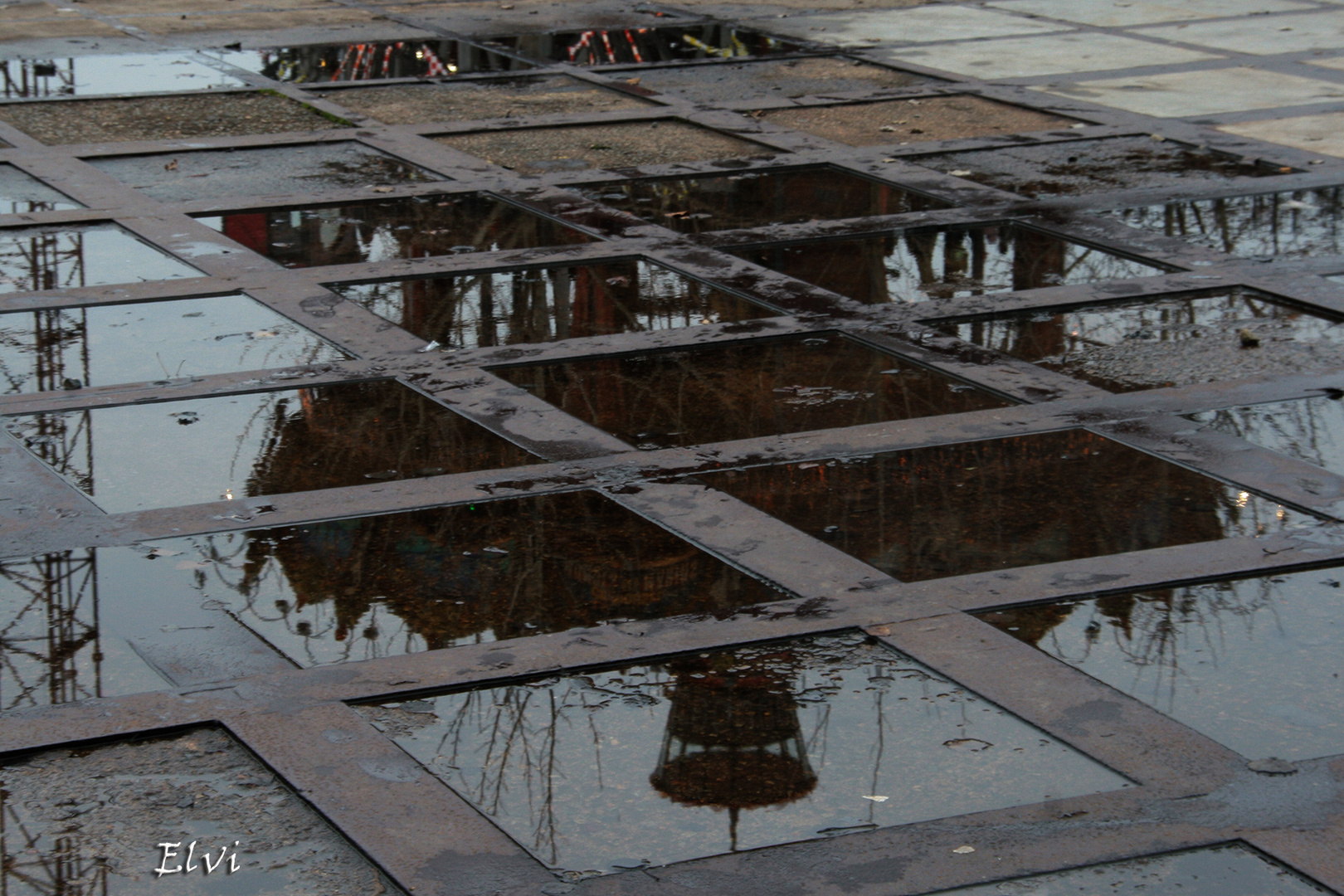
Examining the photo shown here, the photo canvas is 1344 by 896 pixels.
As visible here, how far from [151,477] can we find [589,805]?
2572mm

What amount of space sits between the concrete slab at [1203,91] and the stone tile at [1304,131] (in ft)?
1.47

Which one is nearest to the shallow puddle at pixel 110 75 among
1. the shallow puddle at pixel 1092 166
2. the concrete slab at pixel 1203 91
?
the shallow puddle at pixel 1092 166

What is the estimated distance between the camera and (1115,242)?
835 cm

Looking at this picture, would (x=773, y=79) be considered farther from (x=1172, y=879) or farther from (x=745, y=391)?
(x=1172, y=879)

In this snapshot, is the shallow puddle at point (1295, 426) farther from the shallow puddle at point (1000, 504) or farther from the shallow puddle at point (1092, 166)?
the shallow puddle at point (1092, 166)

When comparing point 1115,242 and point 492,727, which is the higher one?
point 1115,242

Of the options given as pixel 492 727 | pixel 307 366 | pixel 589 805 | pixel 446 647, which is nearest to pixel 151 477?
pixel 307 366

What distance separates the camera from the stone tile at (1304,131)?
34.7 feet

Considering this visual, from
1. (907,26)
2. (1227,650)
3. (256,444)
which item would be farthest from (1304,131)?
(256,444)

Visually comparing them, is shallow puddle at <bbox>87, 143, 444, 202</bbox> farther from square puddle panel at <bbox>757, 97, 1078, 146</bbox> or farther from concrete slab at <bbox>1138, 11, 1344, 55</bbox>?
concrete slab at <bbox>1138, 11, 1344, 55</bbox>

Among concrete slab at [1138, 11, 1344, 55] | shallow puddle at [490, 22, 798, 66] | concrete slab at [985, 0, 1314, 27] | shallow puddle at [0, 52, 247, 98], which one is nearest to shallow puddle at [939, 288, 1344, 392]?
shallow puddle at [490, 22, 798, 66]

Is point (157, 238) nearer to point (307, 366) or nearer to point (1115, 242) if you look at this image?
point (307, 366)

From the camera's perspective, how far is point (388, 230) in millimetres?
8625

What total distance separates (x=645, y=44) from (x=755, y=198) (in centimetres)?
577
